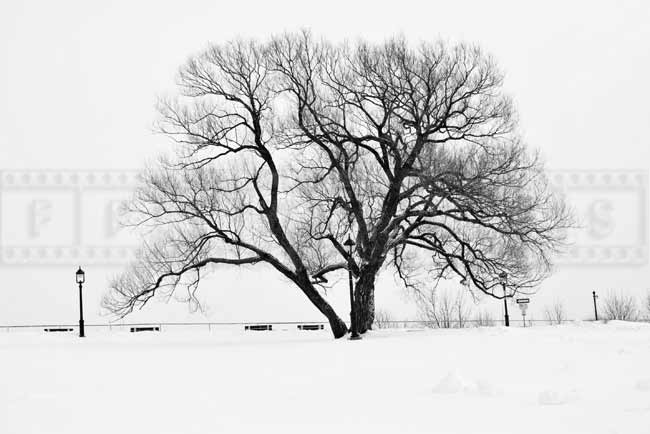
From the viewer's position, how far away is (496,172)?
26156 mm

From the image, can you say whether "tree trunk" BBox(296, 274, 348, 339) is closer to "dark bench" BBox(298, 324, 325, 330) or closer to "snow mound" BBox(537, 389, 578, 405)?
"dark bench" BBox(298, 324, 325, 330)

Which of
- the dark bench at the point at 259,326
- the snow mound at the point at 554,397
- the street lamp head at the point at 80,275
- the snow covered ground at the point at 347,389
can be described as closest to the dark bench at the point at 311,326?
the dark bench at the point at 259,326

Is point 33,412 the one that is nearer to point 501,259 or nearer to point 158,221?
point 158,221

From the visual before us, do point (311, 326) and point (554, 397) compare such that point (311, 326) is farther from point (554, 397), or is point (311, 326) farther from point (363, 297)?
point (554, 397)

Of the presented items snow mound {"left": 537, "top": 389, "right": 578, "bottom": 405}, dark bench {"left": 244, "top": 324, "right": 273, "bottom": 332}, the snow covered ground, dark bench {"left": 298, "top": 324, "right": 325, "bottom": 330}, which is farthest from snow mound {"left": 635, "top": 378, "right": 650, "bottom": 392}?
dark bench {"left": 244, "top": 324, "right": 273, "bottom": 332}

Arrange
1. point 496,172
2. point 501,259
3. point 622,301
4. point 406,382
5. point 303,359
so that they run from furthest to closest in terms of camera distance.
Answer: point 622,301 < point 501,259 < point 496,172 < point 303,359 < point 406,382

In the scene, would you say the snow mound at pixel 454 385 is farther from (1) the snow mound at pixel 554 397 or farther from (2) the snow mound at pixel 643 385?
(2) the snow mound at pixel 643 385

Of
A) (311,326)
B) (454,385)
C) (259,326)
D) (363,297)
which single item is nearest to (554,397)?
(454,385)

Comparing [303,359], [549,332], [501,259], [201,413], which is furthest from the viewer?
[501,259]

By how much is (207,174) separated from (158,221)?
2.30m

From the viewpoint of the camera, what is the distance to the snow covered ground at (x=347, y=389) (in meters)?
9.30

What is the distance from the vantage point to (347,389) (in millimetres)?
12297

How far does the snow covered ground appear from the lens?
30.5ft

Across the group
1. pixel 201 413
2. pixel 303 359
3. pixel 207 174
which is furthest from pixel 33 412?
pixel 207 174
